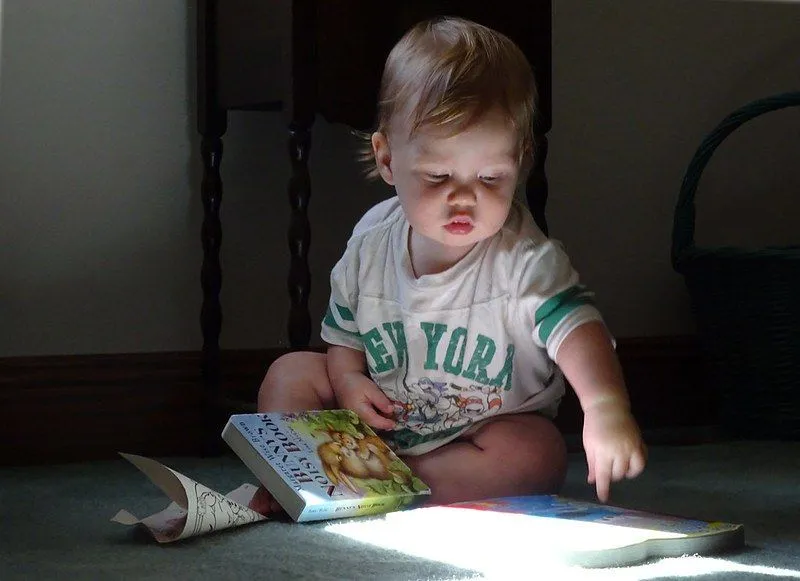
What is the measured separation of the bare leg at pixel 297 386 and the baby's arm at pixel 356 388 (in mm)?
13

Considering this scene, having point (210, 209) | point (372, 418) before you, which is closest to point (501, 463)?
point (372, 418)

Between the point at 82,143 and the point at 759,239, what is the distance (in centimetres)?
108

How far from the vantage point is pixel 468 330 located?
1087 mm

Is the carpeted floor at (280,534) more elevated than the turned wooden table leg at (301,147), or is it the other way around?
the turned wooden table leg at (301,147)

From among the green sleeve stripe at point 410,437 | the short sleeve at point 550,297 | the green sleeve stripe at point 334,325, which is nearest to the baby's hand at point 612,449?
the short sleeve at point 550,297

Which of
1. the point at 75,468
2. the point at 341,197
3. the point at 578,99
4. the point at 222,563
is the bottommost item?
the point at 75,468

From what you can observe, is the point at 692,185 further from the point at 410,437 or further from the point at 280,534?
the point at 280,534

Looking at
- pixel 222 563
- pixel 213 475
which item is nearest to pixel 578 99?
pixel 213 475

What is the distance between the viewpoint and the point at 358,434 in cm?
108

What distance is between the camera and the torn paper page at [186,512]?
0.91 m

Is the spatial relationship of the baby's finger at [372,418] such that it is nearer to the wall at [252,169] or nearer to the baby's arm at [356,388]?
the baby's arm at [356,388]

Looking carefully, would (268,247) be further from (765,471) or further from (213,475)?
(765,471)

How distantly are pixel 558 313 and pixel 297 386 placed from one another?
0.97ft

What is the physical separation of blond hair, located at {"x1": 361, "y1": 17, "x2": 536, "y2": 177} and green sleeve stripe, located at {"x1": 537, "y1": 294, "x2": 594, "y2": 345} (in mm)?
145
